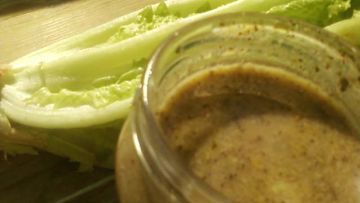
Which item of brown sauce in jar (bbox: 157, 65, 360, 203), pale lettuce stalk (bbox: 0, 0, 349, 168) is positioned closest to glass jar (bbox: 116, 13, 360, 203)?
brown sauce in jar (bbox: 157, 65, 360, 203)

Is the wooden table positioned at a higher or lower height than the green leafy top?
lower

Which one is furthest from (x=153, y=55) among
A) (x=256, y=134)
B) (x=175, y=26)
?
(x=175, y=26)

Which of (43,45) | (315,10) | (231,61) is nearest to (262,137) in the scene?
(231,61)

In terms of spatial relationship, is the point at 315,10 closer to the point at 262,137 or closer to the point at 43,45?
the point at 262,137

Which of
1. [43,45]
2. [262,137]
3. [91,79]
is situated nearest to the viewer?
[262,137]

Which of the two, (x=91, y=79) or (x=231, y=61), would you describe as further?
(x=91, y=79)

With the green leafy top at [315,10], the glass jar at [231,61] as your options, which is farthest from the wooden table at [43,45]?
the green leafy top at [315,10]

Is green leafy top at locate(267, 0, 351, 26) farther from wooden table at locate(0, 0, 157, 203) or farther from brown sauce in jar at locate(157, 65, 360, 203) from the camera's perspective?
wooden table at locate(0, 0, 157, 203)
